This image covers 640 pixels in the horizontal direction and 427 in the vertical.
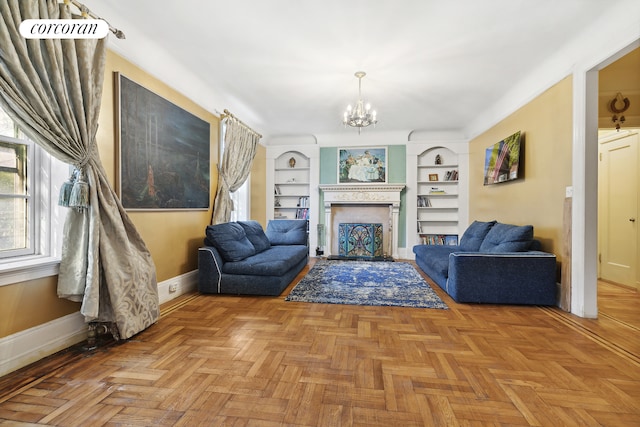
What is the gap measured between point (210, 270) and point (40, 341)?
5.05 feet

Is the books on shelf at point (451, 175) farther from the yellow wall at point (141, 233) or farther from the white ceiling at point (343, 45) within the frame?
the yellow wall at point (141, 233)

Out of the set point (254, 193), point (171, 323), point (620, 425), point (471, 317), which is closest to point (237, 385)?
point (171, 323)

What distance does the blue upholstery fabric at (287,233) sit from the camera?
16.0ft

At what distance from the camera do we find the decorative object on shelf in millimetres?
3256

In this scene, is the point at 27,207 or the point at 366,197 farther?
the point at 366,197

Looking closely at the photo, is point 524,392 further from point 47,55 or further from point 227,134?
point 227,134

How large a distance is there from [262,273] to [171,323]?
104 cm

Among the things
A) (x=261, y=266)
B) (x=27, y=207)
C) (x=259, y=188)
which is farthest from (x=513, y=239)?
(x=259, y=188)

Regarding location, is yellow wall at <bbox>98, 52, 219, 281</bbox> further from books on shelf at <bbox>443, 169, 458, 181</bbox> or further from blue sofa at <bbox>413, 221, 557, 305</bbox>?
books on shelf at <bbox>443, 169, 458, 181</bbox>

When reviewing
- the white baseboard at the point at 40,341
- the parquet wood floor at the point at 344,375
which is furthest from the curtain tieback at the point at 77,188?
the parquet wood floor at the point at 344,375

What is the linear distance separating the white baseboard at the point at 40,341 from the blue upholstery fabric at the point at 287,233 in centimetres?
297

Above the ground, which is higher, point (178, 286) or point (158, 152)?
point (158, 152)

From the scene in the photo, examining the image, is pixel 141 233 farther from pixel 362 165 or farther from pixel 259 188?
pixel 362 165

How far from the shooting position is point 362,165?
6.16m
